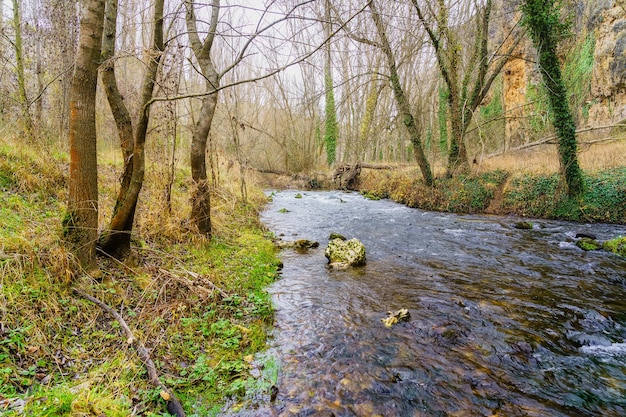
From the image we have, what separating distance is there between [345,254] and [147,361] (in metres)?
4.20

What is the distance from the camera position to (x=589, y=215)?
9680 mm

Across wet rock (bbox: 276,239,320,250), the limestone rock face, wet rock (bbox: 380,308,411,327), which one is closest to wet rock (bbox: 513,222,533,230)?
wet rock (bbox: 276,239,320,250)

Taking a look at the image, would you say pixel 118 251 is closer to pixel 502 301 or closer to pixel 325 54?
pixel 502 301

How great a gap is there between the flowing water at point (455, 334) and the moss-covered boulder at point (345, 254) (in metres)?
0.19

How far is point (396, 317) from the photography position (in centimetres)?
416

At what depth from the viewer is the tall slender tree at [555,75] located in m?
9.56

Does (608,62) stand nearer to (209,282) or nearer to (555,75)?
(555,75)

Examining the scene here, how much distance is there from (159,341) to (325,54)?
21.8 feet

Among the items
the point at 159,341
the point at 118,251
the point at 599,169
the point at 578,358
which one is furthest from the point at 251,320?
the point at 599,169

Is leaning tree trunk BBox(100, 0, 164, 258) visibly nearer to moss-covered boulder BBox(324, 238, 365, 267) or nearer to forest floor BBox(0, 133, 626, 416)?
forest floor BBox(0, 133, 626, 416)

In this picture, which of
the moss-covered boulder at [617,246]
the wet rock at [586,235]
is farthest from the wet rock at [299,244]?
the wet rock at [586,235]

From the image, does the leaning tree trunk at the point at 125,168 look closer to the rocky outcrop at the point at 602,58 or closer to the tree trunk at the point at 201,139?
the tree trunk at the point at 201,139

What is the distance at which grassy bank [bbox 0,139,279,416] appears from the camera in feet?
7.75

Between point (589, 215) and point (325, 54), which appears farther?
point (589, 215)
